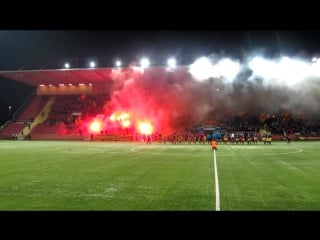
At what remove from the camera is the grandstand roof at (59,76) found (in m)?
49.0

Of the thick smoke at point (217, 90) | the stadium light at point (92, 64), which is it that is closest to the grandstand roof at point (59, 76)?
the stadium light at point (92, 64)

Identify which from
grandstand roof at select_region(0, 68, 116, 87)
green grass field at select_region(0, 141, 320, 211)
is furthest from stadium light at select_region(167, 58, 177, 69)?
green grass field at select_region(0, 141, 320, 211)

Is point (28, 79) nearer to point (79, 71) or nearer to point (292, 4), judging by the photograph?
point (79, 71)

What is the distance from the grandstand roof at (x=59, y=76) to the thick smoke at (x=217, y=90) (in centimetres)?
277

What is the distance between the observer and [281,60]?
33.8m

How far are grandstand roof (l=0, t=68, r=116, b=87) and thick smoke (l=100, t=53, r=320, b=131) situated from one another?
277 centimetres

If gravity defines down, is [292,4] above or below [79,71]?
below

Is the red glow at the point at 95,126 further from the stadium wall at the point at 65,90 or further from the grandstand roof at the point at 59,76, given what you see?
the grandstand roof at the point at 59,76

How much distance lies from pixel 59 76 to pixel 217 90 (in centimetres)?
2309

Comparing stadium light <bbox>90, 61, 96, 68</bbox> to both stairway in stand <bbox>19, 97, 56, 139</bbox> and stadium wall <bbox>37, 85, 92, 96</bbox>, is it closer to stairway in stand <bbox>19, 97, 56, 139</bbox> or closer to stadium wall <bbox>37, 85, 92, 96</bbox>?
stadium wall <bbox>37, 85, 92, 96</bbox>

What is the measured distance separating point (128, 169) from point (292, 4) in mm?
9786

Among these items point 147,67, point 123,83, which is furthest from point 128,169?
point 123,83
